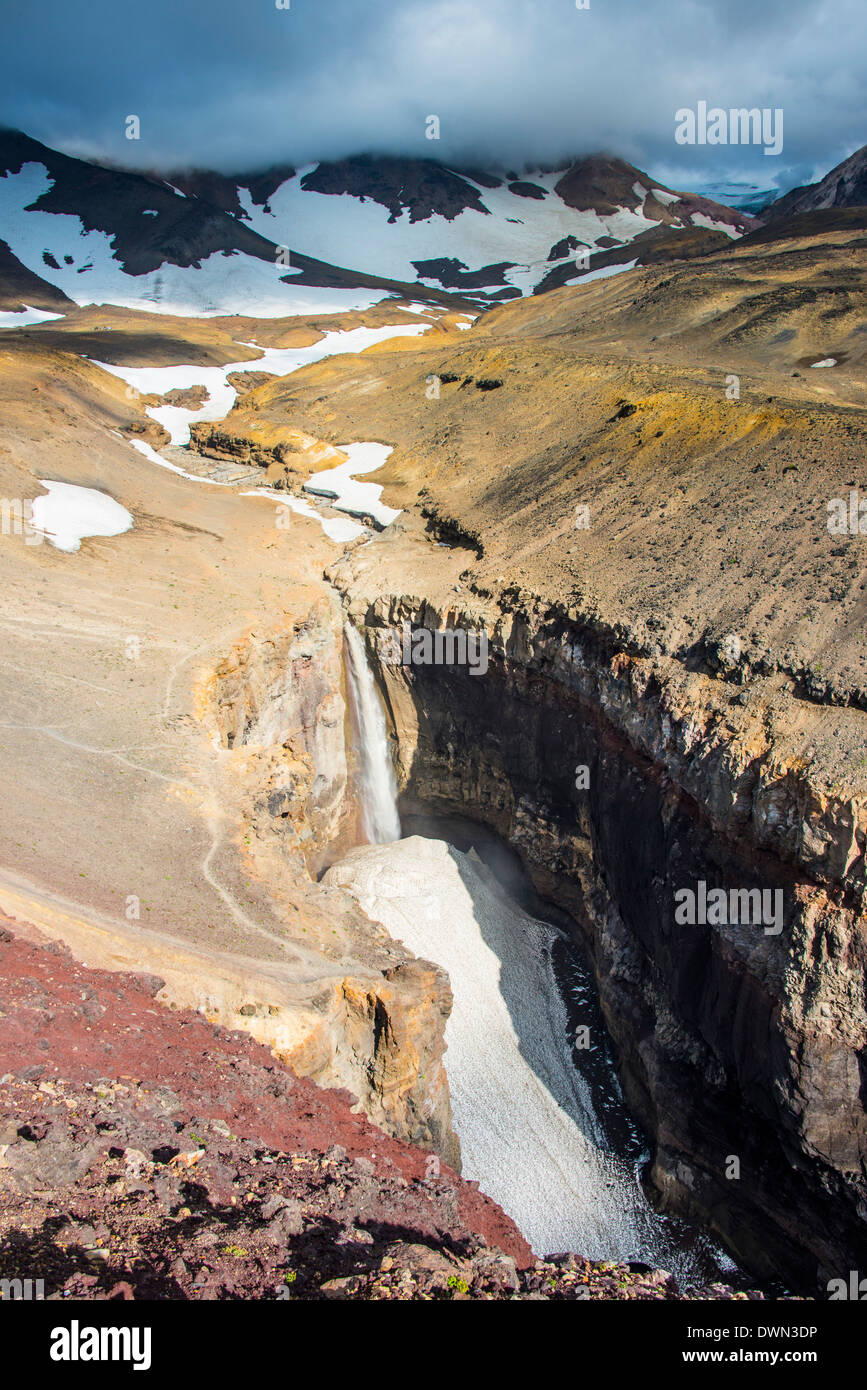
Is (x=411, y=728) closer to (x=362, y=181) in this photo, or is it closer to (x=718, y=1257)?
(x=718, y=1257)

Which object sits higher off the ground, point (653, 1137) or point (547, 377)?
point (547, 377)

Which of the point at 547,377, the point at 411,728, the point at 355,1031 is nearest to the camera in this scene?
the point at 355,1031

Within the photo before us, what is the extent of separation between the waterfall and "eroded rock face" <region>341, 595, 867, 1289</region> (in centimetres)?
365

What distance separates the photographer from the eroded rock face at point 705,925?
44.1 feet

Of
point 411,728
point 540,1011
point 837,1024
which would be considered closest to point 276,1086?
point 837,1024

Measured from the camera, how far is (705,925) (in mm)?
16031

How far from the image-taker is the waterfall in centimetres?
2667

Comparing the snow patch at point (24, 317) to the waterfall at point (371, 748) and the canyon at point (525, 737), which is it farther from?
the waterfall at point (371, 748)

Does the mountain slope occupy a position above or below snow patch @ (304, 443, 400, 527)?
above

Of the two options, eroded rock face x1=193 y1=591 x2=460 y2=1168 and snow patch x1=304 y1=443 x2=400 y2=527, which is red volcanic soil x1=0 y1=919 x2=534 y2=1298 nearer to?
eroded rock face x1=193 y1=591 x2=460 y2=1168

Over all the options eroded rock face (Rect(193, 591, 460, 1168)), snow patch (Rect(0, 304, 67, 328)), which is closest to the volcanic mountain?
snow patch (Rect(0, 304, 67, 328))

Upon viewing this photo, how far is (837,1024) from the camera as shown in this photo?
13.3 metres

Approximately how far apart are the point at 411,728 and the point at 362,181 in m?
151

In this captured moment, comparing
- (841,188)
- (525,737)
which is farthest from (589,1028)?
(841,188)
